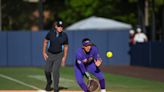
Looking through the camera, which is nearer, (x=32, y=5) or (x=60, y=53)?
(x=60, y=53)

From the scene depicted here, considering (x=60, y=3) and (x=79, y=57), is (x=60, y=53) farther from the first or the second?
(x=60, y=3)

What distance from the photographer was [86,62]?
52.2ft

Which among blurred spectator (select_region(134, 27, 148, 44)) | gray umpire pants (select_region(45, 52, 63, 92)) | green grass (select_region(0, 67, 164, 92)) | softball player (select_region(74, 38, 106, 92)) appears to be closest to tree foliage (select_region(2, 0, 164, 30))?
blurred spectator (select_region(134, 27, 148, 44))

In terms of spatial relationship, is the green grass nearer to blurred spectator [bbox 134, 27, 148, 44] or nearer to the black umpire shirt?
the black umpire shirt

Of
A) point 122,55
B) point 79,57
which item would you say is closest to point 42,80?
point 79,57

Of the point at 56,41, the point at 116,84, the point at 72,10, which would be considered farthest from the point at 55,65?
the point at 72,10

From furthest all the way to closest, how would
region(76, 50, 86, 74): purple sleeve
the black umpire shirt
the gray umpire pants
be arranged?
the black umpire shirt → the gray umpire pants → region(76, 50, 86, 74): purple sleeve

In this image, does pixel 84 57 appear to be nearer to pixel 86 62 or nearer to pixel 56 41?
pixel 86 62

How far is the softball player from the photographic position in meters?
15.7

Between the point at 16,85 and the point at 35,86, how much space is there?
905 millimetres

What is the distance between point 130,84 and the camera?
2159 cm

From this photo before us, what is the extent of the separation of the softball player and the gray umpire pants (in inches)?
45.2

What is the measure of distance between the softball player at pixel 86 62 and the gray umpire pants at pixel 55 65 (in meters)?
1.15

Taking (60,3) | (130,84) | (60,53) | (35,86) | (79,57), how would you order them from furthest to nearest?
(60,3), (130,84), (35,86), (60,53), (79,57)
